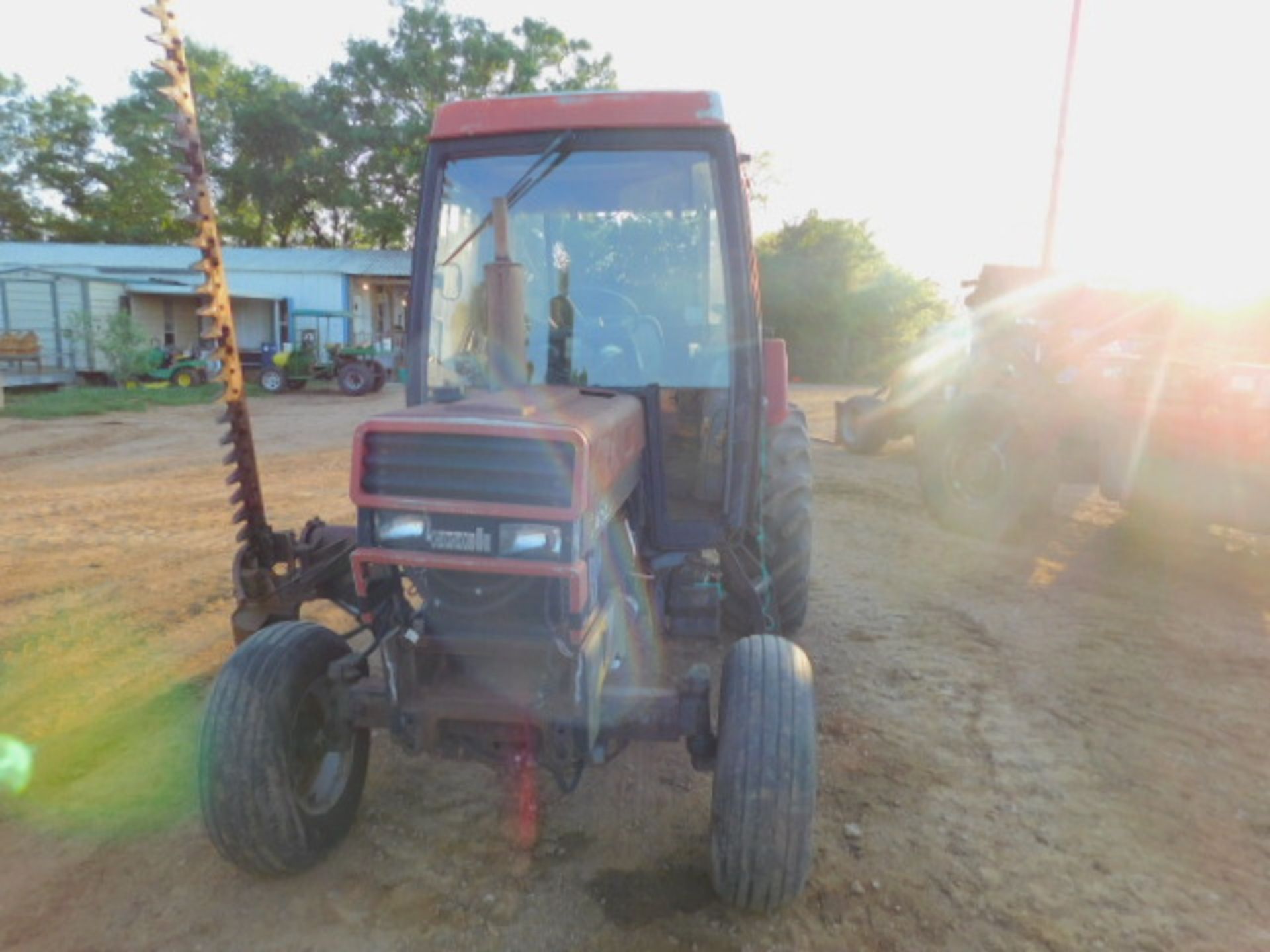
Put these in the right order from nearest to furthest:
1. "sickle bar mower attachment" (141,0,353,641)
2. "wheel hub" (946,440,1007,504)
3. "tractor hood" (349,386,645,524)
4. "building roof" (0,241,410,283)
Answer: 1. "tractor hood" (349,386,645,524)
2. "sickle bar mower attachment" (141,0,353,641)
3. "wheel hub" (946,440,1007,504)
4. "building roof" (0,241,410,283)

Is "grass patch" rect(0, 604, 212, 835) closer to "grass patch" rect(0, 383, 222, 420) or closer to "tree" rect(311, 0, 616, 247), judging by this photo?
"grass patch" rect(0, 383, 222, 420)

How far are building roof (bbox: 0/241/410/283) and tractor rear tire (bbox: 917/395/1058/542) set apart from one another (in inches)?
815

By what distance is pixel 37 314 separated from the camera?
69.0 ft

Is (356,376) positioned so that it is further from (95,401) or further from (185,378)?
(95,401)

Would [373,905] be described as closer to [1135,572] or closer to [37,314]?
[1135,572]

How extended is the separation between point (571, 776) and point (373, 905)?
2.34 ft

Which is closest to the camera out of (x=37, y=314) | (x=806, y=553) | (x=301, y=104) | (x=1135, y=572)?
(x=806, y=553)

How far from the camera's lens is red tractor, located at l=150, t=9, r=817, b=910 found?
8.11ft

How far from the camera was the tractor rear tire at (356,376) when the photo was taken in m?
19.9

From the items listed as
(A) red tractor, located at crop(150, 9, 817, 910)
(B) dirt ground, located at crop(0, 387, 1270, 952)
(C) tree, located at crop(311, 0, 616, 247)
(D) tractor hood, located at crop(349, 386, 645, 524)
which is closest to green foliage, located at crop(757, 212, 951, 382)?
(C) tree, located at crop(311, 0, 616, 247)

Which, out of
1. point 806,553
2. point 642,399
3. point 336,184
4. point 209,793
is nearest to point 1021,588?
point 806,553

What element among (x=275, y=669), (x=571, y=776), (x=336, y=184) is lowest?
(x=571, y=776)

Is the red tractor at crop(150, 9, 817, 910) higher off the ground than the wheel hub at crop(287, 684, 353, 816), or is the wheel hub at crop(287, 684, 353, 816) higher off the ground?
the red tractor at crop(150, 9, 817, 910)

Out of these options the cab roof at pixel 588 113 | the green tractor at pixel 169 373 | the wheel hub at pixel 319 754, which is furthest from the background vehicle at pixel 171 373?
the wheel hub at pixel 319 754
